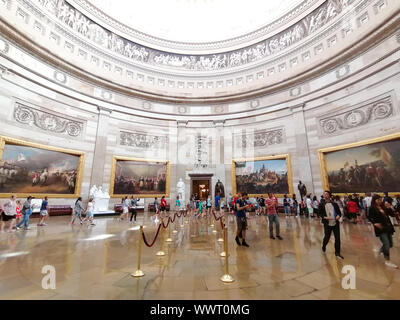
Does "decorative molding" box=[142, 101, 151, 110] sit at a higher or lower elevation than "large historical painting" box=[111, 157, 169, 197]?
higher

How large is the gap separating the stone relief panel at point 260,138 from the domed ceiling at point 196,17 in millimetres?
12819

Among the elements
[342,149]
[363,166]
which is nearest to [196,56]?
[342,149]

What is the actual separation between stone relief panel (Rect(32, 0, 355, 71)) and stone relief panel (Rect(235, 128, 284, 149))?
29.1 feet

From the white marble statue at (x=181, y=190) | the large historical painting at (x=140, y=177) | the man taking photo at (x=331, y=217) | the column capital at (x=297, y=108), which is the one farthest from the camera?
the white marble statue at (x=181, y=190)

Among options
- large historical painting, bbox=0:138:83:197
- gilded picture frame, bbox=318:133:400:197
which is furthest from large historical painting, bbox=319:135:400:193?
large historical painting, bbox=0:138:83:197

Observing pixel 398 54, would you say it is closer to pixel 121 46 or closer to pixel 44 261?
pixel 44 261

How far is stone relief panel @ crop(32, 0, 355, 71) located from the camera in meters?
16.1

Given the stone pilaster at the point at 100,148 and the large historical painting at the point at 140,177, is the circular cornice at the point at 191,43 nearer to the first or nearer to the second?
the stone pilaster at the point at 100,148

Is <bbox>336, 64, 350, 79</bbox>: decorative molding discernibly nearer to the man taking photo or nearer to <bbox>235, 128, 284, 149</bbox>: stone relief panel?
<bbox>235, 128, 284, 149</bbox>: stone relief panel

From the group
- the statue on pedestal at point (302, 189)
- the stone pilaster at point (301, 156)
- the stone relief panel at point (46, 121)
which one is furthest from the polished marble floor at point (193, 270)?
the stone relief panel at point (46, 121)

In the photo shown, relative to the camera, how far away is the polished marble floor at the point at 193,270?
2848mm

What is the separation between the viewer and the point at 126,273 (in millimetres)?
3607

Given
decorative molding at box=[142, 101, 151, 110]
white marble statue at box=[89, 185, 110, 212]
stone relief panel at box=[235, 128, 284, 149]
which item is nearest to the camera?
white marble statue at box=[89, 185, 110, 212]

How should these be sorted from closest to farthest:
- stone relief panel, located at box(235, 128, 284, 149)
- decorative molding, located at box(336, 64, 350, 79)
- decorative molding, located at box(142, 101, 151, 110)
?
decorative molding, located at box(336, 64, 350, 79) < stone relief panel, located at box(235, 128, 284, 149) < decorative molding, located at box(142, 101, 151, 110)
